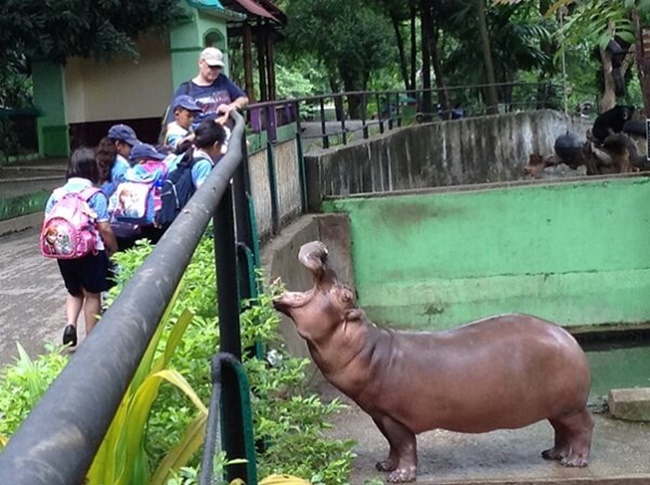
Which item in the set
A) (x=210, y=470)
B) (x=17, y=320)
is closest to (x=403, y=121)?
(x=17, y=320)

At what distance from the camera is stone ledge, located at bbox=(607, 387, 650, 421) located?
225 inches

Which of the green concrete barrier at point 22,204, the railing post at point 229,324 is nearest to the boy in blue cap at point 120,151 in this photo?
the railing post at point 229,324

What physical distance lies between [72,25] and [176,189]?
8.75m

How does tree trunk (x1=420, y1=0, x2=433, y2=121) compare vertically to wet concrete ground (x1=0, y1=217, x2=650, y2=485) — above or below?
above

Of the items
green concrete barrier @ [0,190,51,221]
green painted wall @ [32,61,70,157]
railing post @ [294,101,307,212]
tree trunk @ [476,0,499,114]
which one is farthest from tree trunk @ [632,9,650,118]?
tree trunk @ [476,0,499,114]

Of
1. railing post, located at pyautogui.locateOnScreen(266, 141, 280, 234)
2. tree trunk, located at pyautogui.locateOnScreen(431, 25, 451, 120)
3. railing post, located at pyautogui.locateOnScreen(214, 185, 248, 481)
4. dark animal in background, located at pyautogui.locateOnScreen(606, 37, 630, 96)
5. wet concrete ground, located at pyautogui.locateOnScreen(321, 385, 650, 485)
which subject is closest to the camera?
railing post, located at pyautogui.locateOnScreen(214, 185, 248, 481)

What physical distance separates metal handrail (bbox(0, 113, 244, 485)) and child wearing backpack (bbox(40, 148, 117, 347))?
4.19 metres

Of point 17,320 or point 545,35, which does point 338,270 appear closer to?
point 17,320

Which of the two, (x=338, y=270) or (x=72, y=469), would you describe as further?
(x=338, y=270)

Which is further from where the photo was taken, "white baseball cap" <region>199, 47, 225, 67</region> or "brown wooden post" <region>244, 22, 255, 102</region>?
"brown wooden post" <region>244, 22, 255, 102</region>

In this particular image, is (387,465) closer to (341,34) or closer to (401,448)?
(401,448)

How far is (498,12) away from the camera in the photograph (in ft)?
83.1

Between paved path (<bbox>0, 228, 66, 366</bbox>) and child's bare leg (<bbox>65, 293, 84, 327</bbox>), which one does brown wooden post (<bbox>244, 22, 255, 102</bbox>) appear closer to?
paved path (<bbox>0, 228, 66, 366</bbox>)

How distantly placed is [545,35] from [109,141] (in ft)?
72.4
